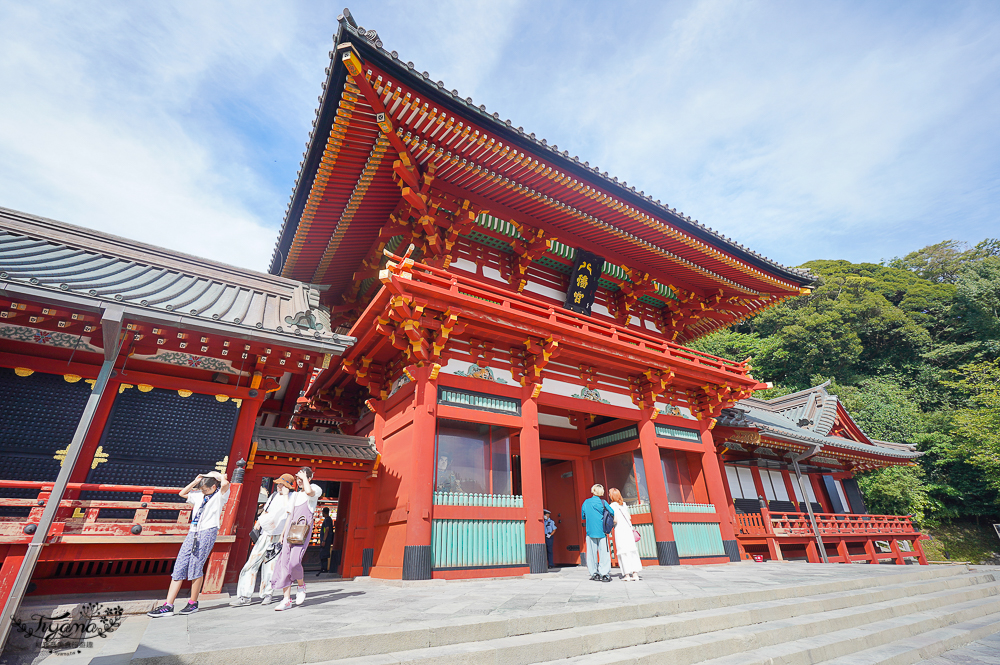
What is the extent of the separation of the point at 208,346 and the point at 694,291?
13134 mm

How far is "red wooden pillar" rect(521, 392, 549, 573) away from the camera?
29.0 ft

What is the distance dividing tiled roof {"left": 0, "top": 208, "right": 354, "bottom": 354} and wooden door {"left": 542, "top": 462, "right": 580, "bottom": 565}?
841 centimetres

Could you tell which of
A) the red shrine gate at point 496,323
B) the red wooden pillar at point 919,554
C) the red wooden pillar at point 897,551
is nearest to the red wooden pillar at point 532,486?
the red shrine gate at point 496,323

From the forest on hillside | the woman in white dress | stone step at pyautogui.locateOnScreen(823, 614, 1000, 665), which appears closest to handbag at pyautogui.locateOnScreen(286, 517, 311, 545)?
the woman in white dress

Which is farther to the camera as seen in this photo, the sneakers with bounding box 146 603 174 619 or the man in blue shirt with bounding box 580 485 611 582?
the man in blue shirt with bounding box 580 485 611 582

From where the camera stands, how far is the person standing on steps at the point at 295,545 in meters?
5.40

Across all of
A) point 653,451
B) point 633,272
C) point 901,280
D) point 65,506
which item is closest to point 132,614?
point 65,506

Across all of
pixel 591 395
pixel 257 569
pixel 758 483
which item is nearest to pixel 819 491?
pixel 758 483

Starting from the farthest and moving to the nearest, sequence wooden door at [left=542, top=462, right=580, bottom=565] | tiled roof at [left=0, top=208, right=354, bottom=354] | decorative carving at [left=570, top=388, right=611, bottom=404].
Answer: wooden door at [left=542, top=462, right=580, bottom=565]
decorative carving at [left=570, top=388, right=611, bottom=404]
tiled roof at [left=0, top=208, right=354, bottom=354]

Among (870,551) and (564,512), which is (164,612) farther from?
(870,551)

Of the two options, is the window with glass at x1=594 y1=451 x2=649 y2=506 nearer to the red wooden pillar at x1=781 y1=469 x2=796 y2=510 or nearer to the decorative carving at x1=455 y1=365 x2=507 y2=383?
the decorative carving at x1=455 y1=365 x2=507 y2=383

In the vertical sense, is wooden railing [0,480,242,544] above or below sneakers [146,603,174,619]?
above

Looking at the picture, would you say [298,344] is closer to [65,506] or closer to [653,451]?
[65,506]

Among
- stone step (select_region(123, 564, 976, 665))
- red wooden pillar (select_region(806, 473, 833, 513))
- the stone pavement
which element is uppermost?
red wooden pillar (select_region(806, 473, 833, 513))
